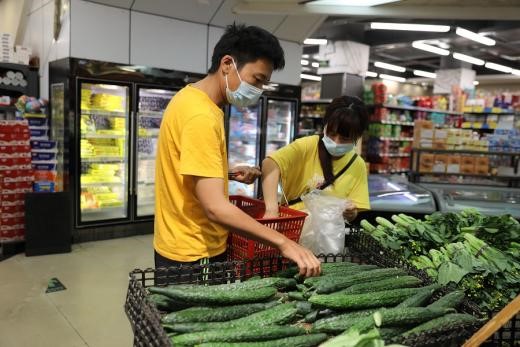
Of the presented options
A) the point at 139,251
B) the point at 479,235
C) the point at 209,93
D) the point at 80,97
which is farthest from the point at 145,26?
the point at 479,235

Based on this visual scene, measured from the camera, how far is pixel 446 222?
8.54ft

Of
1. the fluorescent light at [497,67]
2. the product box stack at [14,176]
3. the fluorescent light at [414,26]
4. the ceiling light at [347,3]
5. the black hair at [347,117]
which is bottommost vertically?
the product box stack at [14,176]

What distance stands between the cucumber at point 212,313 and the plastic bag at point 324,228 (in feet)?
2.32

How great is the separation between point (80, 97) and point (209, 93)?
3.99 metres

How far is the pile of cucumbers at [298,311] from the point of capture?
119 centimetres

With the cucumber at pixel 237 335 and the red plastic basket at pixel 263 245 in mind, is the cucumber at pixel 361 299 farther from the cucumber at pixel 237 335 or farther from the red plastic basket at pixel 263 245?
the red plastic basket at pixel 263 245

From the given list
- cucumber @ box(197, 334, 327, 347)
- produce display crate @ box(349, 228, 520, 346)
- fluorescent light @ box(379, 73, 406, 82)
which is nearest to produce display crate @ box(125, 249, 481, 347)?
produce display crate @ box(349, 228, 520, 346)

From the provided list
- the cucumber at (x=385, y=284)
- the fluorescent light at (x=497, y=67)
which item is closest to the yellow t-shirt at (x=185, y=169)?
the cucumber at (x=385, y=284)

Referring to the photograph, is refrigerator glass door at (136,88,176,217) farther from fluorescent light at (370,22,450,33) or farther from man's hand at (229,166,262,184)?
fluorescent light at (370,22,450,33)

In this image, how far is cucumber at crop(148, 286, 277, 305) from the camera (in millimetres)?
1290

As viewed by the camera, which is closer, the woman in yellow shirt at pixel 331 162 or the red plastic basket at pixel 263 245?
the red plastic basket at pixel 263 245

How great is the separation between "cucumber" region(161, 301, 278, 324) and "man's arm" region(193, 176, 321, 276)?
0.20 meters

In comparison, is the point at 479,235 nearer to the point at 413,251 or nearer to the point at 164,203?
the point at 413,251

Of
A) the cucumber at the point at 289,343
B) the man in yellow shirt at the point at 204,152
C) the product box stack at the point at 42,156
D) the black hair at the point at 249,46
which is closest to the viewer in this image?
the cucumber at the point at 289,343
